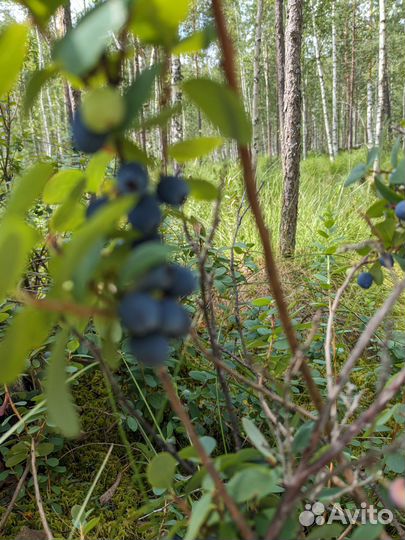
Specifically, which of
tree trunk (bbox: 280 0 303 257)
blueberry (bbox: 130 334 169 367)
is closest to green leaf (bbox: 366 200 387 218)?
blueberry (bbox: 130 334 169 367)

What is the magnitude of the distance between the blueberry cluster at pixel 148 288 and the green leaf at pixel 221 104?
0.05 metres

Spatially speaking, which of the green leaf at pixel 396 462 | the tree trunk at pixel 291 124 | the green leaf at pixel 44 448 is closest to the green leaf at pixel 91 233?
the green leaf at pixel 396 462

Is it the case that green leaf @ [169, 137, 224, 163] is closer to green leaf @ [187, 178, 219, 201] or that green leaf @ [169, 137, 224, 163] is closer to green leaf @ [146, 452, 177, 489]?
green leaf @ [187, 178, 219, 201]

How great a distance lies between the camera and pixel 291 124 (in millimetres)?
2957

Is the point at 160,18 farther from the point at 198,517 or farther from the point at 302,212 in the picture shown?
the point at 302,212

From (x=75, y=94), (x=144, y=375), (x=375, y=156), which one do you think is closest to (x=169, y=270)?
(x=375, y=156)

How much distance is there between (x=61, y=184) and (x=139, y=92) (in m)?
0.12

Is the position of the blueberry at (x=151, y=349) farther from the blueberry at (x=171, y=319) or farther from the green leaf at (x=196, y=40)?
the green leaf at (x=196, y=40)

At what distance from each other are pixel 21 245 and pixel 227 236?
309 cm

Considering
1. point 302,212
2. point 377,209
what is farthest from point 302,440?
point 302,212

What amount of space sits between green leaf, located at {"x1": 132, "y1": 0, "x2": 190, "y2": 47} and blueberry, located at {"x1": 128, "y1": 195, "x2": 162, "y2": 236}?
82 millimetres

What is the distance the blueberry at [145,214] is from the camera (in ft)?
0.77

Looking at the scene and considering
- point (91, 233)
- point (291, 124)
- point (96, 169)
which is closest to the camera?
point (91, 233)

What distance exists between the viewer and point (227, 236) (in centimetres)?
327
